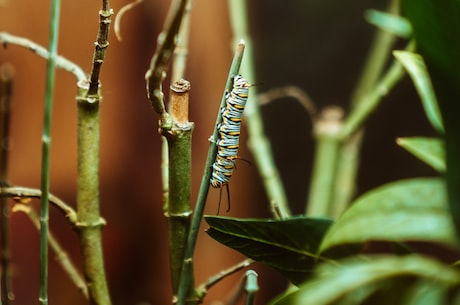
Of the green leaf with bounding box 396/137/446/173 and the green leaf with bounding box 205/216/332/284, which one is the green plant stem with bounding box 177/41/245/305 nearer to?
the green leaf with bounding box 205/216/332/284

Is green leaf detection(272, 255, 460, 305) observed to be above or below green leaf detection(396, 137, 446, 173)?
below

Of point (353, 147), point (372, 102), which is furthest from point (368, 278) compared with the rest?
point (353, 147)

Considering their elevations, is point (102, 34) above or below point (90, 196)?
above

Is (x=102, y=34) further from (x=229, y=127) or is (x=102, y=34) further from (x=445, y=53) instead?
(x=445, y=53)

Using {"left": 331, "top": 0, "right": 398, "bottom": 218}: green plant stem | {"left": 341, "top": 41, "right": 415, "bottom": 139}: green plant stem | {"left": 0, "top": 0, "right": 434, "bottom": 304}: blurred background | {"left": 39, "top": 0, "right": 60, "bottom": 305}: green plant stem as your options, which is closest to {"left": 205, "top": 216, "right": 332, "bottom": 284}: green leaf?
{"left": 39, "top": 0, "right": 60, "bottom": 305}: green plant stem

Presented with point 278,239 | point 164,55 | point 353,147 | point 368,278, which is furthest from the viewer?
point 353,147

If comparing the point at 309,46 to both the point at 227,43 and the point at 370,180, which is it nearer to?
the point at 227,43

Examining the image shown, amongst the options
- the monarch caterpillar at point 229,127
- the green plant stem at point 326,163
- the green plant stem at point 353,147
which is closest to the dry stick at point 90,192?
the monarch caterpillar at point 229,127

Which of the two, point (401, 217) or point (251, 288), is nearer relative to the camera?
point (401, 217)
